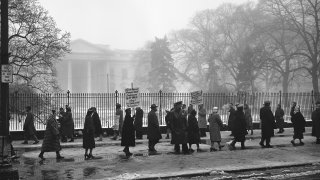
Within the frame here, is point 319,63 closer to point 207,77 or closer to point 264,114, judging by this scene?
point 207,77

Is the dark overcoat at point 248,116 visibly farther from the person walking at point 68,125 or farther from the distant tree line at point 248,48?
the distant tree line at point 248,48

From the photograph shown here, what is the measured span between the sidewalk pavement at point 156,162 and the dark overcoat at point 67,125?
83.0 inches

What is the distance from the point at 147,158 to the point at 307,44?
116 ft

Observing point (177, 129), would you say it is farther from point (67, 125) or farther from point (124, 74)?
point (124, 74)

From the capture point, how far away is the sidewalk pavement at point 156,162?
11695 millimetres

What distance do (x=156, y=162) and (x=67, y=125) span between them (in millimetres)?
8023

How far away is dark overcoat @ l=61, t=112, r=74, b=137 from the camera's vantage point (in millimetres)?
20281

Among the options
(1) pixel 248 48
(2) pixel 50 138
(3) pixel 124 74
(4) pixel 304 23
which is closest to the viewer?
(2) pixel 50 138

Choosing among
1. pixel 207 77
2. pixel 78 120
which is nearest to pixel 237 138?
pixel 78 120

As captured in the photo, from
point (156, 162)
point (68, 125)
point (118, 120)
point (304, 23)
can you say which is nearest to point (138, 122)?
point (118, 120)

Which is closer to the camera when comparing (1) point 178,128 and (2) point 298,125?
(1) point 178,128

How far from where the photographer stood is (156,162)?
13.6 meters

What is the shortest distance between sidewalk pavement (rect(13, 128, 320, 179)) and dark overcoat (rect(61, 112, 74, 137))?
2.11 meters


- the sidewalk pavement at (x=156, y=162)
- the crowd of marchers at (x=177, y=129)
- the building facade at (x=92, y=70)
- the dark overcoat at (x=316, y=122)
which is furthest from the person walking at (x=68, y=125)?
the building facade at (x=92, y=70)
